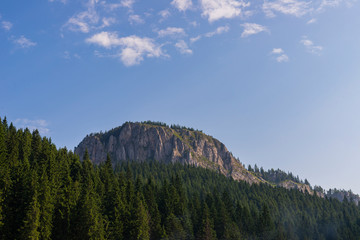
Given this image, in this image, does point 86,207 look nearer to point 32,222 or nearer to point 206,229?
point 32,222

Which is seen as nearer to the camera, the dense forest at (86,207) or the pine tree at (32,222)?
the pine tree at (32,222)

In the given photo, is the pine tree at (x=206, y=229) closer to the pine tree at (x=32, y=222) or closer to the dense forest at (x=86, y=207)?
the dense forest at (x=86, y=207)

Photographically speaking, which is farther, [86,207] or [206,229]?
[206,229]

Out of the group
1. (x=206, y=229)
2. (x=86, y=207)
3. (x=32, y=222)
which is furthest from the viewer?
(x=206, y=229)

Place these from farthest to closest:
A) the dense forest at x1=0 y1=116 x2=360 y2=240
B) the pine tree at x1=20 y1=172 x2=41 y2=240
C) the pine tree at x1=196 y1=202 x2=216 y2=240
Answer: the pine tree at x1=196 y1=202 x2=216 y2=240 < the dense forest at x1=0 y1=116 x2=360 y2=240 < the pine tree at x1=20 y1=172 x2=41 y2=240

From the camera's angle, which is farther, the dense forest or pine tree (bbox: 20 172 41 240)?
the dense forest

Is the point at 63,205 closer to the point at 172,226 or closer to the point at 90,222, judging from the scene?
the point at 90,222

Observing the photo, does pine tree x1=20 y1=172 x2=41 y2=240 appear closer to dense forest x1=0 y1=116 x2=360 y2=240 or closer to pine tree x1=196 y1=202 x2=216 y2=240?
dense forest x1=0 y1=116 x2=360 y2=240

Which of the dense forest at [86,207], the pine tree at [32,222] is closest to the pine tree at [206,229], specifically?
the dense forest at [86,207]

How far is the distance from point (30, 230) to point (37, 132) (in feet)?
195

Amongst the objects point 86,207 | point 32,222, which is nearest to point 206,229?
point 86,207

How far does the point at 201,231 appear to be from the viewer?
10969 cm

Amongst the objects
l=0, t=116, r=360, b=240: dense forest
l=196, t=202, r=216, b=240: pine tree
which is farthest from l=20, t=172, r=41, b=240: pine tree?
l=196, t=202, r=216, b=240: pine tree

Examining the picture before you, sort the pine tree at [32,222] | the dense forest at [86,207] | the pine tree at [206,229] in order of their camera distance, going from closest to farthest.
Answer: the pine tree at [32,222] < the dense forest at [86,207] < the pine tree at [206,229]
